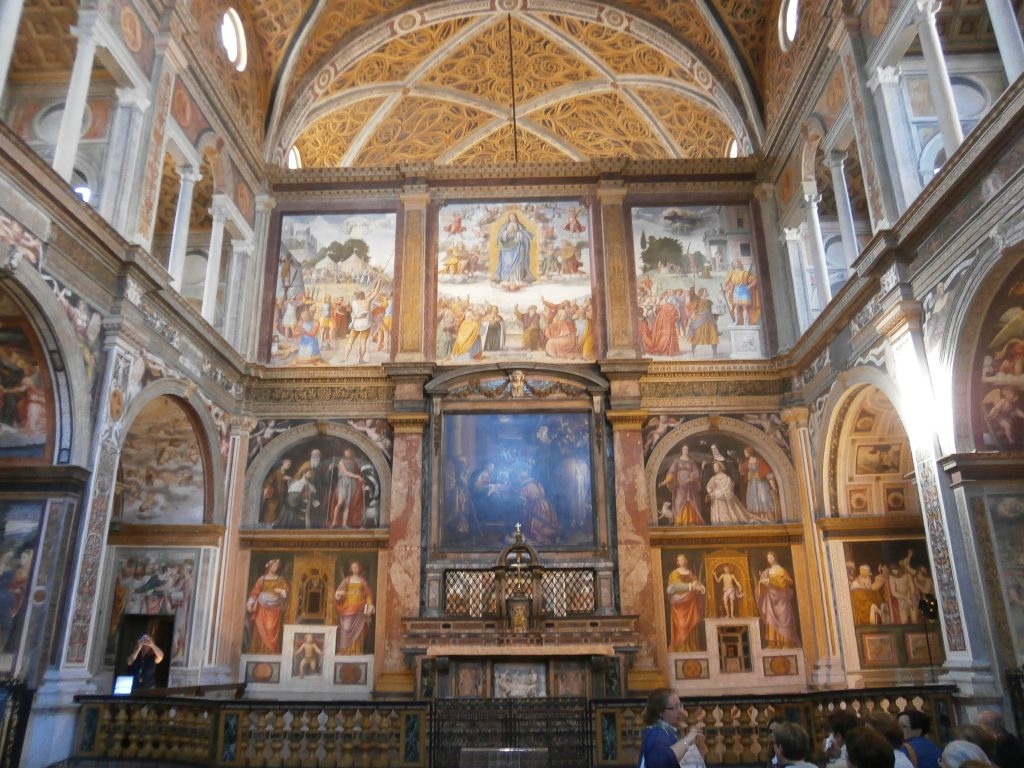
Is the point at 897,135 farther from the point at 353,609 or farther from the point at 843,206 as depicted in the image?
the point at 353,609

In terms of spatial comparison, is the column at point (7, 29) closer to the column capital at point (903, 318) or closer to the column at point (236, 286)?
the column at point (236, 286)

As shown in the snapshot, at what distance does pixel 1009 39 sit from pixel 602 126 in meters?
13.3

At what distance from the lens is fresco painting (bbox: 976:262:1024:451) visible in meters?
10.6

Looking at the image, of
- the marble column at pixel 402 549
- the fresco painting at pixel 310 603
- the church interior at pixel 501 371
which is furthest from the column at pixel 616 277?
the fresco painting at pixel 310 603

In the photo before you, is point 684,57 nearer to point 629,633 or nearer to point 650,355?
point 650,355

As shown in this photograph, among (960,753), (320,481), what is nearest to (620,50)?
(320,481)

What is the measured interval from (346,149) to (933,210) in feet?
50.8

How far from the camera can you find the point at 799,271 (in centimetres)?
Answer: 1808

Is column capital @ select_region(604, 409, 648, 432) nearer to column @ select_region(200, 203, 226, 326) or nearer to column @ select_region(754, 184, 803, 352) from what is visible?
column @ select_region(754, 184, 803, 352)

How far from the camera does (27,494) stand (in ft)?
36.4

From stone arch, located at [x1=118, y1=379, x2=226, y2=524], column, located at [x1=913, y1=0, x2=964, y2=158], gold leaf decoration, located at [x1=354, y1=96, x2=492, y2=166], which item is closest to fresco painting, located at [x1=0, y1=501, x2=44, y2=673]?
stone arch, located at [x1=118, y1=379, x2=226, y2=524]

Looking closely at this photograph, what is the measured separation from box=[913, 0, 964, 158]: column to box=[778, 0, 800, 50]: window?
5406 millimetres

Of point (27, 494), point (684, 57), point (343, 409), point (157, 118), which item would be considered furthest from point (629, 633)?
point (684, 57)

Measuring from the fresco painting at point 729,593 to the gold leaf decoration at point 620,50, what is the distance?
11878mm
